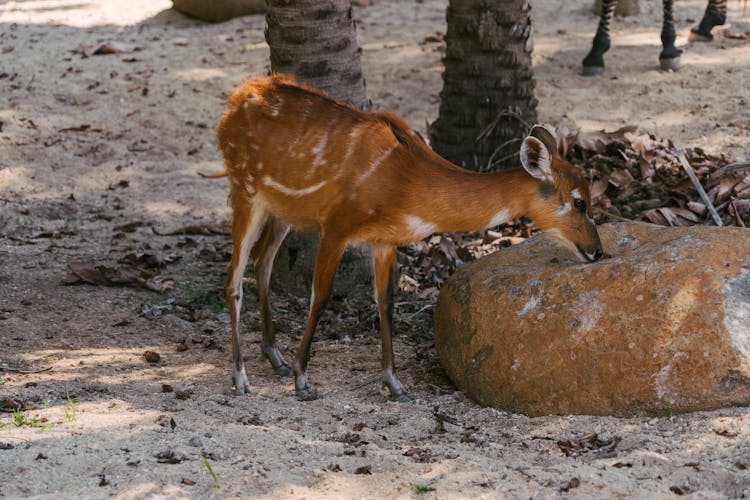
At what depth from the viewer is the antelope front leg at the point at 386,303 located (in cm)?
561

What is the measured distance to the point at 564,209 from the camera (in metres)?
5.33

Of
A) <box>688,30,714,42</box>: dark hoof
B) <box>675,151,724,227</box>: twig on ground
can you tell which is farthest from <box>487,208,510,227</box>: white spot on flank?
<box>688,30,714,42</box>: dark hoof

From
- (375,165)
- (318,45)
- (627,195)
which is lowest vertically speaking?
(627,195)

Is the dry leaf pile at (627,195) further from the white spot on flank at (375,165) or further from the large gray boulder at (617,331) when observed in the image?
the white spot on flank at (375,165)

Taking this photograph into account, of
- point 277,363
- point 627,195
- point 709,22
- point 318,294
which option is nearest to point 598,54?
point 709,22

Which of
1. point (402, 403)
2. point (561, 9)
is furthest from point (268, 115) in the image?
point (561, 9)

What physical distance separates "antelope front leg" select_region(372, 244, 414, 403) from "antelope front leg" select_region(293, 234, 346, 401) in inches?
10.1

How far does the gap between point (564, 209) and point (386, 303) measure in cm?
115

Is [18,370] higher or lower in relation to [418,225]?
lower

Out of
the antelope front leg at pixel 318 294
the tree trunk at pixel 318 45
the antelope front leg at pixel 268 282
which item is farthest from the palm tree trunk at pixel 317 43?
the antelope front leg at pixel 318 294

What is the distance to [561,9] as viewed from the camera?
549 inches

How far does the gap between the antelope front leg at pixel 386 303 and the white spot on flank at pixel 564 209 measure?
95cm

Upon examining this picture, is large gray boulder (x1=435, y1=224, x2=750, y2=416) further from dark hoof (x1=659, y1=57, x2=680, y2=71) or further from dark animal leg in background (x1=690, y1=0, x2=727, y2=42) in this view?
dark animal leg in background (x1=690, y1=0, x2=727, y2=42)

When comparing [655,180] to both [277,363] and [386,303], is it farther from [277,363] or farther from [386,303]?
[277,363]
